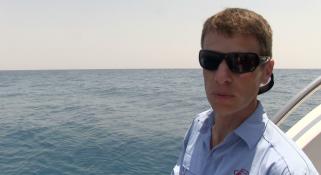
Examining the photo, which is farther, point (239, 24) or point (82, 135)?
point (82, 135)

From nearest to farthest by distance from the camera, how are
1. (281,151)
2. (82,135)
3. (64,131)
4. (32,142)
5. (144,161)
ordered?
(281,151) < (144,161) < (32,142) < (82,135) < (64,131)

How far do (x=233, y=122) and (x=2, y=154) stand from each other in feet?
33.5

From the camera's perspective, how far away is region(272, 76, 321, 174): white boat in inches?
87.6

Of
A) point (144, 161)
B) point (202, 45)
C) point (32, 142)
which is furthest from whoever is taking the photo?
point (32, 142)

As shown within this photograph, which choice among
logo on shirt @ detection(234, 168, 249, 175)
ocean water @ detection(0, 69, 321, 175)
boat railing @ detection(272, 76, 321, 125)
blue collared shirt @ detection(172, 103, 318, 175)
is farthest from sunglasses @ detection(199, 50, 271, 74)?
ocean water @ detection(0, 69, 321, 175)

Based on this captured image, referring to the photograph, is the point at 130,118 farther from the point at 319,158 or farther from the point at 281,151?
the point at 281,151

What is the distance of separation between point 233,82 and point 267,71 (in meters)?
0.20

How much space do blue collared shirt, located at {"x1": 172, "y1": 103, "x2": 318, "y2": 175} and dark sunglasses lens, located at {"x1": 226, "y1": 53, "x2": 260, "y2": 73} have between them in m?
0.20

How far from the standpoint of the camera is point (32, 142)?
11.7m

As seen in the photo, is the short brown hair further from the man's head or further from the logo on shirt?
the logo on shirt

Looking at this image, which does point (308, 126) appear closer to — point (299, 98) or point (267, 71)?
point (299, 98)

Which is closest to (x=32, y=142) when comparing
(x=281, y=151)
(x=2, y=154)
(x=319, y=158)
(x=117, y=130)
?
(x=2, y=154)

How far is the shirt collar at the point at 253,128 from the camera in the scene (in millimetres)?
1467

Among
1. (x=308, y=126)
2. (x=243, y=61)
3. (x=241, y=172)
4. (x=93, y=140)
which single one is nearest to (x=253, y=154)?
(x=241, y=172)
